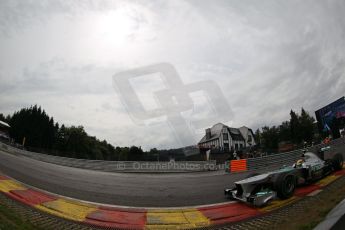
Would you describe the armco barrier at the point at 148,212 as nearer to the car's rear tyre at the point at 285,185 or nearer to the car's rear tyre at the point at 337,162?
the car's rear tyre at the point at 285,185

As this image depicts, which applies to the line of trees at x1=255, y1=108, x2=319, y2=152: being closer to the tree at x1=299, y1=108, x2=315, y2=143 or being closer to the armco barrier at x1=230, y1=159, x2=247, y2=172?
the tree at x1=299, y1=108, x2=315, y2=143

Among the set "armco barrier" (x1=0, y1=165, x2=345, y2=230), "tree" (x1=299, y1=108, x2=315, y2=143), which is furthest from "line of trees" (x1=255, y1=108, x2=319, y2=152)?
"armco barrier" (x1=0, y1=165, x2=345, y2=230)

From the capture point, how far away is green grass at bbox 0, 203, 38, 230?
15.9 ft

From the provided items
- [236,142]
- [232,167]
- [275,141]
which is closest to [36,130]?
[236,142]

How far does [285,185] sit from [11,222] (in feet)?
23.1

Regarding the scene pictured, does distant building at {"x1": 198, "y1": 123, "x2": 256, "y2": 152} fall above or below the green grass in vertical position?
above

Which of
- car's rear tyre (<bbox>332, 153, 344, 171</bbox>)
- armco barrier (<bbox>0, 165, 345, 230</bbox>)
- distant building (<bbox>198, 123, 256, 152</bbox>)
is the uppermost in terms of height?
distant building (<bbox>198, 123, 256, 152</bbox>)

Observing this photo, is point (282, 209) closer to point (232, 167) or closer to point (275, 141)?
point (232, 167)

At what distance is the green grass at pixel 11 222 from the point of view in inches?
190

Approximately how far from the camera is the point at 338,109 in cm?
3362

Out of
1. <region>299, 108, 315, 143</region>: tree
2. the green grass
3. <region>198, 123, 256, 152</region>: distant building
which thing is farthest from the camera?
<region>198, 123, 256, 152</region>: distant building

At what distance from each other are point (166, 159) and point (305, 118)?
47.0m

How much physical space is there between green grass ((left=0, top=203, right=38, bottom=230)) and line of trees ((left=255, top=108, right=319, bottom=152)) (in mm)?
50384

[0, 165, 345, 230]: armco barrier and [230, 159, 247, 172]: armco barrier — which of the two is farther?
[230, 159, 247, 172]: armco barrier
